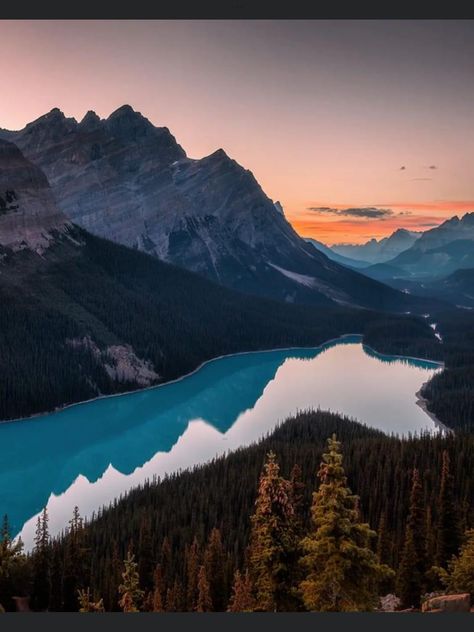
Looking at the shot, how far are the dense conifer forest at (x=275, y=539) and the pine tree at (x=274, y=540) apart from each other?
3cm

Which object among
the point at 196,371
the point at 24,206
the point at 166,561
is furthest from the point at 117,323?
the point at 166,561

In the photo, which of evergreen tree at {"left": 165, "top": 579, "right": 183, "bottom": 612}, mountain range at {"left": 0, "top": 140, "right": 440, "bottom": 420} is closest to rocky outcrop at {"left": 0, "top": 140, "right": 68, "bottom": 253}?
mountain range at {"left": 0, "top": 140, "right": 440, "bottom": 420}

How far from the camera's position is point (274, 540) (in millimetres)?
13211

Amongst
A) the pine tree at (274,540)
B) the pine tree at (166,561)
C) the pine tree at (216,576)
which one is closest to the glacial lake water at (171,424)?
the pine tree at (166,561)

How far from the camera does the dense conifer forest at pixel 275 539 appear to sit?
11648mm

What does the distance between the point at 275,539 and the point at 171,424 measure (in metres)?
58.5

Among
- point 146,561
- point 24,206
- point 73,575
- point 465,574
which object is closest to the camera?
point 465,574

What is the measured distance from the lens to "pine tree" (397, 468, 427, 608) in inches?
731

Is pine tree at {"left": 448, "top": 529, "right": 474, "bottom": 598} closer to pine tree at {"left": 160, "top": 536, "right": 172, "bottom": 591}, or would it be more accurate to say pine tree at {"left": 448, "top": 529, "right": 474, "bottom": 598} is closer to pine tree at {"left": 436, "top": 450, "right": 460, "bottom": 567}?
pine tree at {"left": 436, "top": 450, "right": 460, "bottom": 567}

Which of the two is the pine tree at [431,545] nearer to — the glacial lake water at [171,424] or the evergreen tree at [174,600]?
the evergreen tree at [174,600]

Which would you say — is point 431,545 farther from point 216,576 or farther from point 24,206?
point 24,206

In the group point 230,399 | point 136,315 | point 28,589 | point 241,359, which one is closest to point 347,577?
point 28,589

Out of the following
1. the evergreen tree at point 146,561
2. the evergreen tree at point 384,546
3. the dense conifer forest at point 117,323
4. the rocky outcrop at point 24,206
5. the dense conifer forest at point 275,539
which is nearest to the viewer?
the dense conifer forest at point 275,539

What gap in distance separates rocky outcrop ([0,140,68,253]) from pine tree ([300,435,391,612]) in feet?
305
